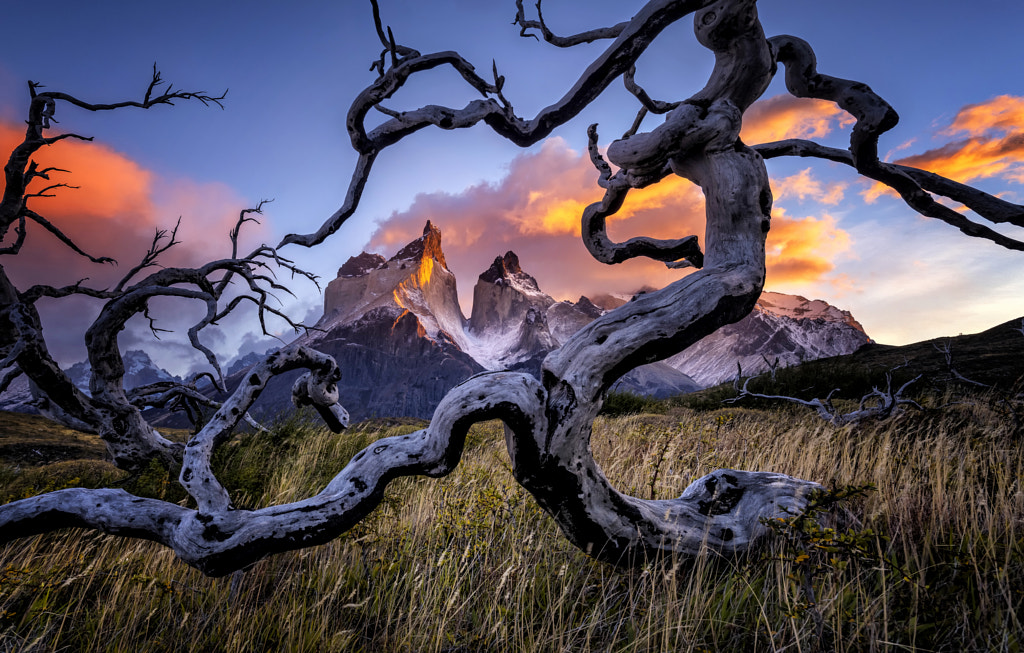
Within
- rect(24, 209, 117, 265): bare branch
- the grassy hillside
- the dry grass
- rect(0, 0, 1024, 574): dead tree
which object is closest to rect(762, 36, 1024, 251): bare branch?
rect(0, 0, 1024, 574): dead tree

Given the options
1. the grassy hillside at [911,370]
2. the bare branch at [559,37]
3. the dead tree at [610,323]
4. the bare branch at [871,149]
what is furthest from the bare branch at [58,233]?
the grassy hillside at [911,370]

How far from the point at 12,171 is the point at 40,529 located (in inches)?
249

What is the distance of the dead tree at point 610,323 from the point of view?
2.27m

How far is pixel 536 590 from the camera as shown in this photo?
268 centimetres

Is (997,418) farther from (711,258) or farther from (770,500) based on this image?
(711,258)

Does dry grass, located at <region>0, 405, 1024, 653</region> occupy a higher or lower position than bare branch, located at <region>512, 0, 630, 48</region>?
lower

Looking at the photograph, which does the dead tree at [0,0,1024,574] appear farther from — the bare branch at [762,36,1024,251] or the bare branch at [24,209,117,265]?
the bare branch at [24,209,117,265]

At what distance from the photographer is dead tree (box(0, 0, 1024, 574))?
7.46 feet

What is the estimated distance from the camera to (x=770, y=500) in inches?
116

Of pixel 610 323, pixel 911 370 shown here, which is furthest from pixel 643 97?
pixel 911 370

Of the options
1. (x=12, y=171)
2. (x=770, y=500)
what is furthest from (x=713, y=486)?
(x=12, y=171)

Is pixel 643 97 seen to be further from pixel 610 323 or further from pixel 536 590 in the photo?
pixel 536 590

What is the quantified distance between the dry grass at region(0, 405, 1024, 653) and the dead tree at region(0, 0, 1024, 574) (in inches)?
14.2

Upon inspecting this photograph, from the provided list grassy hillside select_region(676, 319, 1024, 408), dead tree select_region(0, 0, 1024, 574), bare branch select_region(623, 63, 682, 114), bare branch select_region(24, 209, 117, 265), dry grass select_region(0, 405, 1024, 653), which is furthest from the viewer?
grassy hillside select_region(676, 319, 1024, 408)
